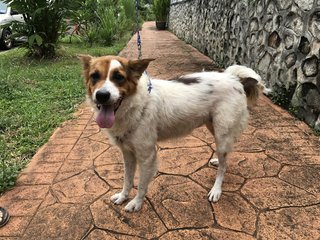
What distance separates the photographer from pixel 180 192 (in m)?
3.31

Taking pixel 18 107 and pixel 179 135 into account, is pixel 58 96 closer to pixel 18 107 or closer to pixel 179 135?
pixel 18 107

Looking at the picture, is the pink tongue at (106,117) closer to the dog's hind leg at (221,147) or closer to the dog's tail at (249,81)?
the dog's hind leg at (221,147)

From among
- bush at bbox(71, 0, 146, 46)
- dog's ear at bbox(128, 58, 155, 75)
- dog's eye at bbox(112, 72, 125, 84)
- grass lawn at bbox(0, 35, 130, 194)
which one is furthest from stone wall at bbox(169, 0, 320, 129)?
bush at bbox(71, 0, 146, 46)

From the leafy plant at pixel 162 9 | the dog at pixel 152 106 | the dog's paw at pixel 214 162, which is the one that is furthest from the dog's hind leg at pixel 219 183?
the leafy plant at pixel 162 9

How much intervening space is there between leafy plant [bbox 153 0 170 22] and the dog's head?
21294mm

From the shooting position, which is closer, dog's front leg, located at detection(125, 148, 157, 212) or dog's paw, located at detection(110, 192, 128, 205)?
dog's front leg, located at detection(125, 148, 157, 212)

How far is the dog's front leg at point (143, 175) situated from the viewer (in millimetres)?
2885

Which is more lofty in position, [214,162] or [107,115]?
[107,115]

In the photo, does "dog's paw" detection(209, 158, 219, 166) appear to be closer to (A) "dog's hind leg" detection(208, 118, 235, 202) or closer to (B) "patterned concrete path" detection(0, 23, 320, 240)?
(B) "patterned concrete path" detection(0, 23, 320, 240)

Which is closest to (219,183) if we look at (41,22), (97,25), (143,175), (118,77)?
(143,175)

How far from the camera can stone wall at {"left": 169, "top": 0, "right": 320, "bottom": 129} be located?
15.1 feet

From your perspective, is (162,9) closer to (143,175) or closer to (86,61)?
(86,61)

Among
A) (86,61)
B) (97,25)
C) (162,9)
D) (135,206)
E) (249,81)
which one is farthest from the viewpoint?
(162,9)

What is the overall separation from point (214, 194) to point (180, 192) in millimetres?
353
